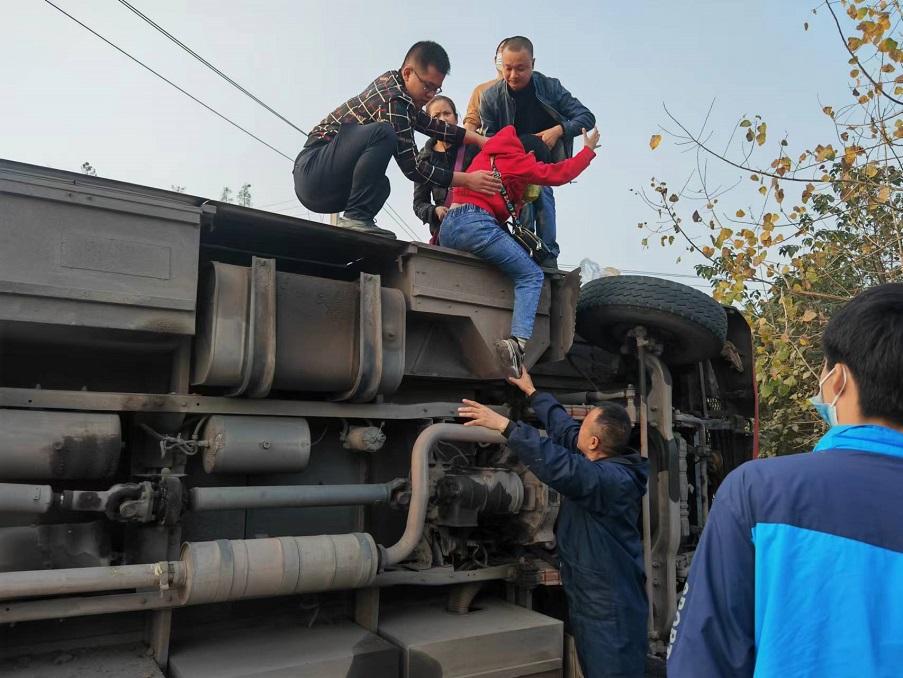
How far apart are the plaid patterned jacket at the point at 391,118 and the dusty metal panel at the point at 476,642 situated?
2.30 metres

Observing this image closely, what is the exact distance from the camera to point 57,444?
116 inches

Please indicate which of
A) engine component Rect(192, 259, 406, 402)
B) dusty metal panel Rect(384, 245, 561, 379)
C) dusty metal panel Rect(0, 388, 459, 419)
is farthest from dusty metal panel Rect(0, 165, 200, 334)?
dusty metal panel Rect(384, 245, 561, 379)

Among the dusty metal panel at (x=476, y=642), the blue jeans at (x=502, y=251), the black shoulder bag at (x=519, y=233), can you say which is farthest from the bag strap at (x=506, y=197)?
the dusty metal panel at (x=476, y=642)

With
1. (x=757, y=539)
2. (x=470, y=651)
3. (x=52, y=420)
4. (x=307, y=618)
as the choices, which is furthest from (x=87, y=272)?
(x=757, y=539)

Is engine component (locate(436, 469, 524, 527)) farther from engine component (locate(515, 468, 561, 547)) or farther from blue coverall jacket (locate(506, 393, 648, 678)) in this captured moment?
blue coverall jacket (locate(506, 393, 648, 678))

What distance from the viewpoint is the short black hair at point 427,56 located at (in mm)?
4227

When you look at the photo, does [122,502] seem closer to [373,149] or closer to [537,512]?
[537,512]

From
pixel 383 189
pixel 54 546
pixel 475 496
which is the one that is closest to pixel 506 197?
pixel 383 189

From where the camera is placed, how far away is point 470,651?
3434 mm

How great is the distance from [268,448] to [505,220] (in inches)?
72.3

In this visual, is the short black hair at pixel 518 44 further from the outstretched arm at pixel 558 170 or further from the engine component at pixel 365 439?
the engine component at pixel 365 439

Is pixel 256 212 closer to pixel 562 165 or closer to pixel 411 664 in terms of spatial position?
pixel 562 165

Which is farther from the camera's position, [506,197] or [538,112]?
[538,112]

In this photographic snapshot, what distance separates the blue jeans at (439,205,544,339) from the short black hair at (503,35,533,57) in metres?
1.28
